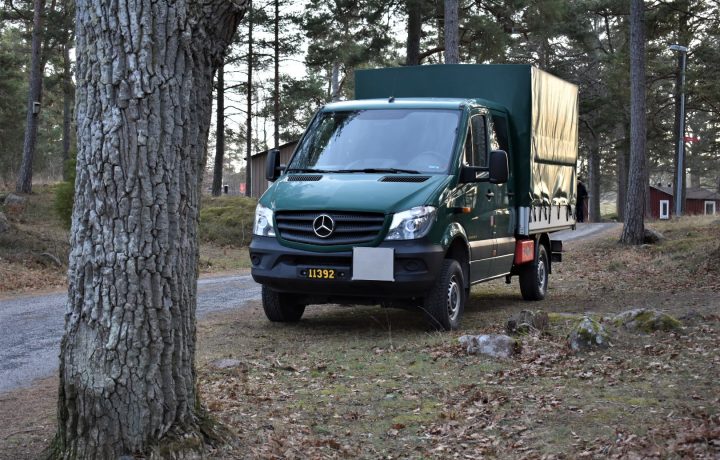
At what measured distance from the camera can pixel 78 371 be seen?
4480 mm

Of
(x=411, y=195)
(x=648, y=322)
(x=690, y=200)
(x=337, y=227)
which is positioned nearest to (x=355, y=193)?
(x=337, y=227)

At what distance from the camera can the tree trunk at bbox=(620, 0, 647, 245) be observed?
22891 mm

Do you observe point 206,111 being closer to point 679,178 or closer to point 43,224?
point 43,224

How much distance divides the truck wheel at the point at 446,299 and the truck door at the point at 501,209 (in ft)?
4.44

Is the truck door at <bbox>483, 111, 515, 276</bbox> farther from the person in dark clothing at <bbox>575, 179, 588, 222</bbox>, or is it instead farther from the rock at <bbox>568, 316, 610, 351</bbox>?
the person in dark clothing at <bbox>575, 179, 588, 222</bbox>

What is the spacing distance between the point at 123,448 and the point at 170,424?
27 centimetres

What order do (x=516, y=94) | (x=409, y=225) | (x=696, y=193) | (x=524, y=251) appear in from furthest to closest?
(x=696, y=193) < (x=524, y=251) < (x=516, y=94) < (x=409, y=225)

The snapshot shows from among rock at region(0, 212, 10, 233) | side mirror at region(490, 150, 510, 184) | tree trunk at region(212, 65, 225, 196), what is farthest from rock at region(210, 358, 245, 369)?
tree trunk at region(212, 65, 225, 196)

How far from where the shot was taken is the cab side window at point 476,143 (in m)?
10.2

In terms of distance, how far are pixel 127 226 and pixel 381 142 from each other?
5.93 m

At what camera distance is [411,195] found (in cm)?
912

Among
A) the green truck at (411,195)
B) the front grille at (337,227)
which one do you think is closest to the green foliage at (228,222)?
the green truck at (411,195)

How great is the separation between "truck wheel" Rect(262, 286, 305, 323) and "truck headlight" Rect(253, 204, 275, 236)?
2.81 feet

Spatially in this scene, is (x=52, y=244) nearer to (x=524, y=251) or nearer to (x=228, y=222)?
(x=228, y=222)
